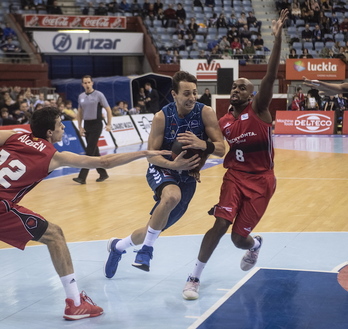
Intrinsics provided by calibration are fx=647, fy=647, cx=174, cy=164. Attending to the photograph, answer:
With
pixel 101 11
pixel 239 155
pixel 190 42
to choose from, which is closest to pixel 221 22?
pixel 190 42

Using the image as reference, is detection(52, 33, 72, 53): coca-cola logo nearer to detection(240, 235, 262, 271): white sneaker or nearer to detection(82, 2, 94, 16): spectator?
detection(82, 2, 94, 16): spectator

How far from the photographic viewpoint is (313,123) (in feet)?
77.7

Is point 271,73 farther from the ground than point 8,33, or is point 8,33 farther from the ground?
point 271,73

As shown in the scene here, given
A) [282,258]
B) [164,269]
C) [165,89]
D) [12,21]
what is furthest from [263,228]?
[12,21]

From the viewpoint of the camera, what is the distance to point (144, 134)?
68.6 feet

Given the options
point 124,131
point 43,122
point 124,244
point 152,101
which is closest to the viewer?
point 43,122

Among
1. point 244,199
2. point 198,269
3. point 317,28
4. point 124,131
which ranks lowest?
point 124,131

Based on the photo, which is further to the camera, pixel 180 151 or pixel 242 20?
pixel 242 20

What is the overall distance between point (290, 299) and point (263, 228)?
2.95 meters

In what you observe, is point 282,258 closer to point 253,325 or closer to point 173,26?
point 253,325

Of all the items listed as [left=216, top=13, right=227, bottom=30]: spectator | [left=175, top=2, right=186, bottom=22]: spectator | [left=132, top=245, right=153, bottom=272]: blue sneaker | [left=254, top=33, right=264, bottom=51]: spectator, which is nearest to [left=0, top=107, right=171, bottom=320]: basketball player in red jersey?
[left=132, top=245, right=153, bottom=272]: blue sneaker

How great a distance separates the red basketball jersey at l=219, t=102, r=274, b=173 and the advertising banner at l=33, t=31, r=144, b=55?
23222 mm

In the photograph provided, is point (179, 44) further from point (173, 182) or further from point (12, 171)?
point (12, 171)

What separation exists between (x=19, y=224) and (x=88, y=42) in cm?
2442
